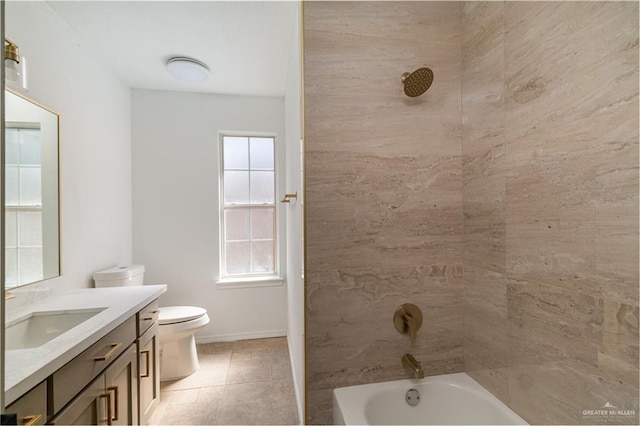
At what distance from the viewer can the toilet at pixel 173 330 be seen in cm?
205

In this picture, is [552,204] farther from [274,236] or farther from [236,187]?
[236,187]

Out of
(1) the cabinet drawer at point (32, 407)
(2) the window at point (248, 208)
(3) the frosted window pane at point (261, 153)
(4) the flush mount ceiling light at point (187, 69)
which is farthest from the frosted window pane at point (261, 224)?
(1) the cabinet drawer at point (32, 407)

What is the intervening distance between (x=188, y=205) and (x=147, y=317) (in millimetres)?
1375

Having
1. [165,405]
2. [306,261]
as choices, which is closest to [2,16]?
[306,261]

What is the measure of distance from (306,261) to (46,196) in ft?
5.14

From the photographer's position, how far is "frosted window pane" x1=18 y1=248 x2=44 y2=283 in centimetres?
138

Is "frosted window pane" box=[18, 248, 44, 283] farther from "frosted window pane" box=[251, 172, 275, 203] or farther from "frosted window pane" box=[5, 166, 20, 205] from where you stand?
"frosted window pane" box=[251, 172, 275, 203]

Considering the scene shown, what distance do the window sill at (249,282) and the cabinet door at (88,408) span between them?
1604 mm

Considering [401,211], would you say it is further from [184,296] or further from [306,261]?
[184,296]

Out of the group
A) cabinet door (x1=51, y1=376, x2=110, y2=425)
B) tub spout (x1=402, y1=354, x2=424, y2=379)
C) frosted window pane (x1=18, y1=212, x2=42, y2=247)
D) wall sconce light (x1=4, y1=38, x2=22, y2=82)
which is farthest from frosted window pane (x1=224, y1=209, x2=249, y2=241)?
tub spout (x1=402, y1=354, x2=424, y2=379)

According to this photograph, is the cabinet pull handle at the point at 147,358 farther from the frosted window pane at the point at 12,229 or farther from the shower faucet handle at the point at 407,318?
the shower faucet handle at the point at 407,318

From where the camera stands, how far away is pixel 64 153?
177 centimetres

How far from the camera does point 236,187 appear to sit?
296cm

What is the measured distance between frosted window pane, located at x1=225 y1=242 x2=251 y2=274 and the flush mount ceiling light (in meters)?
1.60
